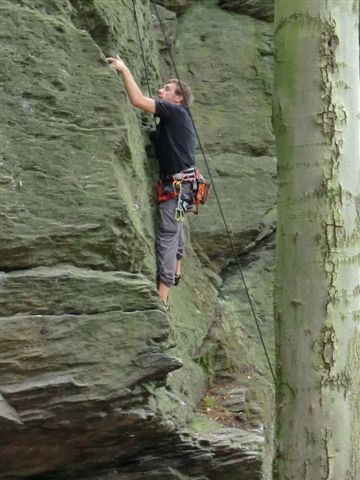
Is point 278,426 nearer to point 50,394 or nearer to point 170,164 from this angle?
point 50,394

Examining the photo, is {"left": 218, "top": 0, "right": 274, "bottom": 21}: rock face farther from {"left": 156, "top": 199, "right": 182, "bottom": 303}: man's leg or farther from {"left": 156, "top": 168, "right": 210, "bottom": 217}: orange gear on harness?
{"left": 156, "top": 199, "right": 182, "bottom": 303}: man's leg

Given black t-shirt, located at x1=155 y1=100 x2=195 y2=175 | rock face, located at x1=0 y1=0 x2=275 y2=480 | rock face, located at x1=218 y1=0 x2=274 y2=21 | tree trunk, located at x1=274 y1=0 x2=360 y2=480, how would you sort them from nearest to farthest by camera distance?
1. tree trunk, located at x1=274 y1=0 x2=360 y2=480
2. rock face, located at x1=0 y1=0 x2=275 y2=480
3. black t-shirt, located at x1=155 y1=100 x2=195 y2=175
4. rock face, located at x1=218 y1=0 x2=274 y2=21

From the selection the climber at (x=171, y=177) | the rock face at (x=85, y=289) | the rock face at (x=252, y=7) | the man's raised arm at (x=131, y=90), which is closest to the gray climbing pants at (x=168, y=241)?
the climber at (x=171, y=177)

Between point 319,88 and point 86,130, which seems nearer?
point 319,88

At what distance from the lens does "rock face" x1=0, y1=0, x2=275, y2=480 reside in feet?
17.3

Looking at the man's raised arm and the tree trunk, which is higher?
the man's raised arm

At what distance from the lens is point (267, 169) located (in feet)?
35.6

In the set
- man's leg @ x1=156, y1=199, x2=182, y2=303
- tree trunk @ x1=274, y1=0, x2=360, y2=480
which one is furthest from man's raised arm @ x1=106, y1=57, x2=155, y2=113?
tree trunk @ x1=274, y1=0, x2=360, y2=480

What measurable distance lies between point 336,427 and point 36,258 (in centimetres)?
284

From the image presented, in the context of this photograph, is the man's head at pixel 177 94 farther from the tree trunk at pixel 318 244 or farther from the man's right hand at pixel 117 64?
the tree trunk at pixel 318 244

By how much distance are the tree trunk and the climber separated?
3452 millimetres

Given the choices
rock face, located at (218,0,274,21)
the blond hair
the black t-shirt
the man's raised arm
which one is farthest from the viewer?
rock face, located at (218,0,274,21)

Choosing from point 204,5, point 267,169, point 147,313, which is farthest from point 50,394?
point 204,5

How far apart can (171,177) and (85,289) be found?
89.2 inches
